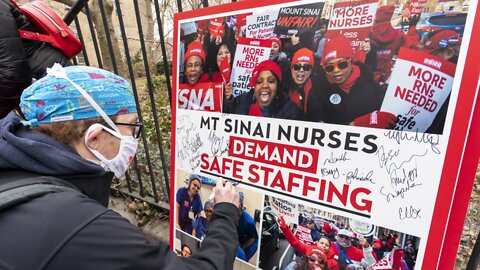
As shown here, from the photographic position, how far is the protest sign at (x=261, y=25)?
1.10 meters

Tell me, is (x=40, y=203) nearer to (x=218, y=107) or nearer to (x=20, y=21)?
(x=218, y=107)

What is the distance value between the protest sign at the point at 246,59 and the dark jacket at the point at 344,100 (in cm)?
25

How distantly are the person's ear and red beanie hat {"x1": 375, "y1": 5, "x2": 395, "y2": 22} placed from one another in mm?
1023

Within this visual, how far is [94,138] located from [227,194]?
22.4 inches

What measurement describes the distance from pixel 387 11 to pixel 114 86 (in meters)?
0.99

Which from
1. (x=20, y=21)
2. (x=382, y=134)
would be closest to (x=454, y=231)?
(x=382, y=134)

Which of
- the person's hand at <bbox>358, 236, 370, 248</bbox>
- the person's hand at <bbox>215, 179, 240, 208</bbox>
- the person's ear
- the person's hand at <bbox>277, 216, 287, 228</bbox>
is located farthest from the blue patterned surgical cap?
the person's hand at <bbox>358, 236, 370, 248</bbox>

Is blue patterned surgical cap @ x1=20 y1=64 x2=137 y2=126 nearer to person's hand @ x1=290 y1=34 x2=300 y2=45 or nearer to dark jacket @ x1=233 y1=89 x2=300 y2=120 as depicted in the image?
dark jacket @ x1=233 y1=89 x2=300 y2=120

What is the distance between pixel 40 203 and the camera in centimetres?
92

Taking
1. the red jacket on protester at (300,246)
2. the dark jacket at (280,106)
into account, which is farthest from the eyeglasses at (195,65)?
the red jacket on protester at (300,246)

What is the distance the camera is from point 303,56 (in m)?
1.05
